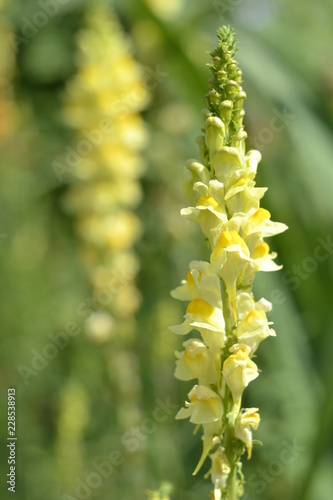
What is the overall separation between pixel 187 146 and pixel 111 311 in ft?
5.98

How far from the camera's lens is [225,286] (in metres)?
1.84

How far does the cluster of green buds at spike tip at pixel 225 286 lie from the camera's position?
1733mm

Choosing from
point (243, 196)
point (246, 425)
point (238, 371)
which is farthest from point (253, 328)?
point (243, 196)

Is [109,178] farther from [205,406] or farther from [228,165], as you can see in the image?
[205,406]

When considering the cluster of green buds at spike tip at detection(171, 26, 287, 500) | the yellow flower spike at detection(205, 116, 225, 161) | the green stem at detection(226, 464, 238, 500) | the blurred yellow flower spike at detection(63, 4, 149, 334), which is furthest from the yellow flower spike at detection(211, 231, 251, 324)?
the blurred yellow flower spike at detection(63, 4, 149, 334)

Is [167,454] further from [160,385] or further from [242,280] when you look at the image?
[242,280]

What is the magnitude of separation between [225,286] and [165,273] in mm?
3971

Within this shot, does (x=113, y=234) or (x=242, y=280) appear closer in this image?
(x=242, y=280)

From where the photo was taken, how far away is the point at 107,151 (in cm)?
492

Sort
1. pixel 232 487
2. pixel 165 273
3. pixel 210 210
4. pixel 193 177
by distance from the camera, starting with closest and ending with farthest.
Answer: pixel 232 487
pixel 210 210
pixel 193 177
pixel 165 273

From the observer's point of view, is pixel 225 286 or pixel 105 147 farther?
pixel 105 147

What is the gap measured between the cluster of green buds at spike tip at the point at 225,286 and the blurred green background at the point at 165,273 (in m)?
1.75

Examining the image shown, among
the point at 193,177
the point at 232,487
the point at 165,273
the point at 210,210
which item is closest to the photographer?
the point at 232,487

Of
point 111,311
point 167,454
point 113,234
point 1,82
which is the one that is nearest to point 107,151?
point 113,234
